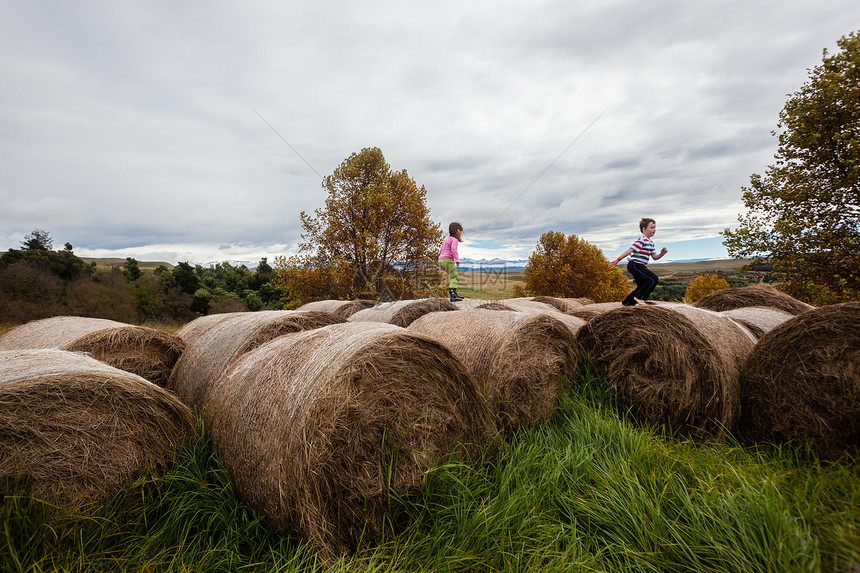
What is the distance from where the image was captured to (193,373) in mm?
4449

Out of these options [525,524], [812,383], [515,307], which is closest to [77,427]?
[525,524]

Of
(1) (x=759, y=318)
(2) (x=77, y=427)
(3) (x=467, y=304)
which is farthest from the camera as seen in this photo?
(3) (x=467, y=304)

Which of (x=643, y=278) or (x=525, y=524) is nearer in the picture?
(x=525, y=524)

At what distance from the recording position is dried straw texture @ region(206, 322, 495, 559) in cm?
234

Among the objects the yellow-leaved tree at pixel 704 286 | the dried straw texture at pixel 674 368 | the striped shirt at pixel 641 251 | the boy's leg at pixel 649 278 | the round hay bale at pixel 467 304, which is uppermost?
the striped shirt at pixel 641 251

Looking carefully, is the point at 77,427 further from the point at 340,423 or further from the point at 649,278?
the point at 649,278

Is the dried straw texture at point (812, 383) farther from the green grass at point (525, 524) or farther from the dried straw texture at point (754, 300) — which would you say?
the dried straw texture at point (754, 300)

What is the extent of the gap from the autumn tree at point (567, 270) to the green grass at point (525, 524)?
89.1 feet

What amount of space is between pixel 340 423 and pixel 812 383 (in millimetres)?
4369

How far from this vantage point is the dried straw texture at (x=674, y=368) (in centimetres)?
397

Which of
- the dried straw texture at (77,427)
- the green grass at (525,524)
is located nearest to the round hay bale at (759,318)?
the green grass at (525,524)

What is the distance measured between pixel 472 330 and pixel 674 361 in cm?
218

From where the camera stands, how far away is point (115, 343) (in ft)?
14.6

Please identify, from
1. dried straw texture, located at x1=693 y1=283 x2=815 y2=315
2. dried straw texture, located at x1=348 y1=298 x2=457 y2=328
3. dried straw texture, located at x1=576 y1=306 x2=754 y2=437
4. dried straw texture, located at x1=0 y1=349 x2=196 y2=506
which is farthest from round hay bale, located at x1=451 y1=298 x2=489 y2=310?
dried straw texture, located at x1=0 y1=349 x2=196 y2=506
